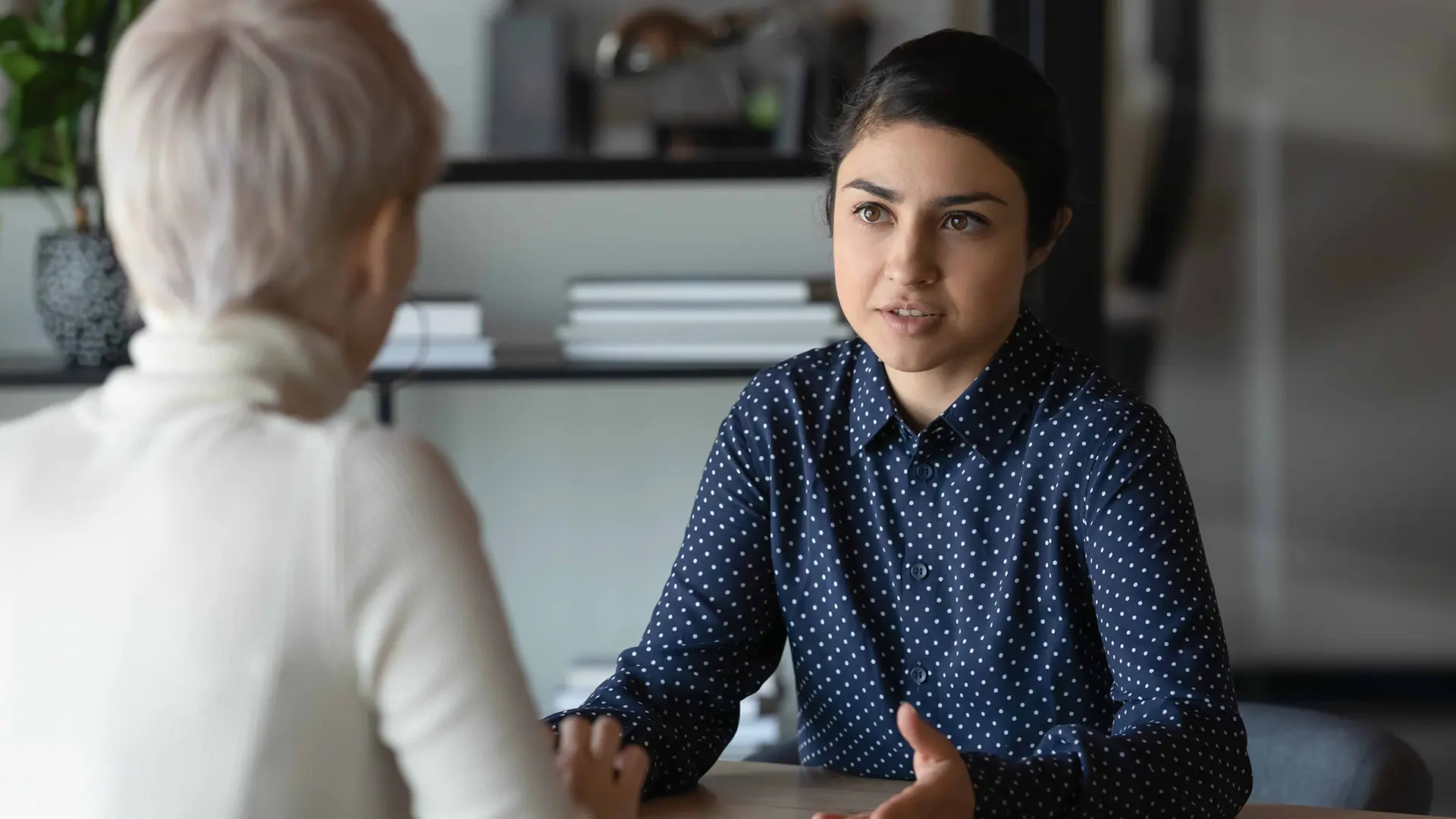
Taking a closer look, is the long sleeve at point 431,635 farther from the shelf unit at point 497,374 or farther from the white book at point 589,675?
the white book at point 589,675

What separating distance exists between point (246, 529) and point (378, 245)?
0.50 feet

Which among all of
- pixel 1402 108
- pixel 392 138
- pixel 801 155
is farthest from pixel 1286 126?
pixel 392 138

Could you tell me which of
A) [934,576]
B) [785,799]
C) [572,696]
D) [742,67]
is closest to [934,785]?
[785,799]

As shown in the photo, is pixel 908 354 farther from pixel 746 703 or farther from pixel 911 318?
pixel 746 703

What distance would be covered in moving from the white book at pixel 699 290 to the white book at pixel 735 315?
10 millimetres

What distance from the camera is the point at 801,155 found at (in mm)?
2627

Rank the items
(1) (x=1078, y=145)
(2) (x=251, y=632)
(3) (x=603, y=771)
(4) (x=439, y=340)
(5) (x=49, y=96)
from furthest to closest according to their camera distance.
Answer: (1) (x=1078, y=145) → (4) (x=439, y=340) → (5) (x=49, y=96) → (3) (x=603, y=771) → (2) (x=251, y=632)

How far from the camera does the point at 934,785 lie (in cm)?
106

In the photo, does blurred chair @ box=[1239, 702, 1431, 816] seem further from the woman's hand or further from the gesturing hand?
the woman's hand

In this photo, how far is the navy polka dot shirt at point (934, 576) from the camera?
128 cm

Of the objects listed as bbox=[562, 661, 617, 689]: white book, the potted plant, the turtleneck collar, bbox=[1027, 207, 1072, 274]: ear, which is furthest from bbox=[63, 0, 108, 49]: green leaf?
the turtleneck collar

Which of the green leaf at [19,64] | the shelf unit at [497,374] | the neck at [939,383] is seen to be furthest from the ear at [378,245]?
the green leaf at [19,64]

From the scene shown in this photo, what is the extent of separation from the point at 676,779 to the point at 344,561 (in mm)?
658

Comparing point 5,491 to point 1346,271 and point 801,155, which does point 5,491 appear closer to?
point 801,155
